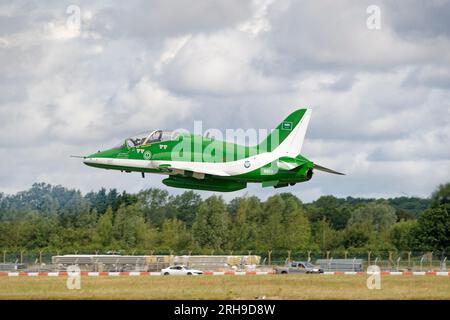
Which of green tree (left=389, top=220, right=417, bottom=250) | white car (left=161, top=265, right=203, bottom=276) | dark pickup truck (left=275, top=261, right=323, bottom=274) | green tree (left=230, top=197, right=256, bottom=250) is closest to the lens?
white car (left=161, top=265, right=203, bottom=276)

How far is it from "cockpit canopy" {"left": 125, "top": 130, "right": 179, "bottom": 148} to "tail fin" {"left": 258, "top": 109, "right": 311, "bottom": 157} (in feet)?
16.2

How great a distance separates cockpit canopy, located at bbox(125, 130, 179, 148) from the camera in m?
53.7

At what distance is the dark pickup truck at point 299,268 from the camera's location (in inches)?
2938

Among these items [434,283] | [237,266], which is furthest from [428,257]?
[434,283]

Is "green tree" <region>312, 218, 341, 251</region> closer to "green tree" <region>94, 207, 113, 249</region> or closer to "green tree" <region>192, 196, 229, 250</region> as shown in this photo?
"green tree" <region>192, 196, 229, 250</region>

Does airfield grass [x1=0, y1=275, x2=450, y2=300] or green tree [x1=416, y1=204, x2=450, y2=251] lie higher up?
green tree [x1=416, y1=204, x2=450, y2=251]

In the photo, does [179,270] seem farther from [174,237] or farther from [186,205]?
[186,205]

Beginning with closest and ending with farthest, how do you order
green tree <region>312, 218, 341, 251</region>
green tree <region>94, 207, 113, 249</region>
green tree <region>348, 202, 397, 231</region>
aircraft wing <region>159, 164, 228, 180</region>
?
aircraft wing <region>159, 164, 228, 180</region> → green tree <region>94, 207, 113, 249</region> → green tree <region>312, 218, 341, 251</region> → green tree <region>348, 202, 397, 231</region>

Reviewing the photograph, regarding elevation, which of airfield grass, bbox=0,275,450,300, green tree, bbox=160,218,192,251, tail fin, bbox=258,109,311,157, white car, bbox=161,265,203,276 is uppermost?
tail fin, bbox=258,109,311,157

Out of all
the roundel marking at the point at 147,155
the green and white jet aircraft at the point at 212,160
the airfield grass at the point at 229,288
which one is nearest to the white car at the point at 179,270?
the airfield grass at the point at 229,288

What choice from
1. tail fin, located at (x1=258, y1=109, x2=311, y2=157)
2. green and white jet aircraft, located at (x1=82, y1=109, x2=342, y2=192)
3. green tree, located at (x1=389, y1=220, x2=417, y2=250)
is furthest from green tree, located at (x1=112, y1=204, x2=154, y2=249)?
tail fin, located at (x1=258, y1=109, x2=311, y2=157)

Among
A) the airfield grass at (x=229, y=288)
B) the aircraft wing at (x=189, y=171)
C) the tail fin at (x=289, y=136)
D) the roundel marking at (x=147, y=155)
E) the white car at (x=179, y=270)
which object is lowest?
the airfield grass at (x=229, y=288)

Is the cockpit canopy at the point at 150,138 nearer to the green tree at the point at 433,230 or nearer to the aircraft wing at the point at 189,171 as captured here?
the aircraft wing at the point at 189,171

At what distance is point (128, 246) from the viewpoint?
370ft
